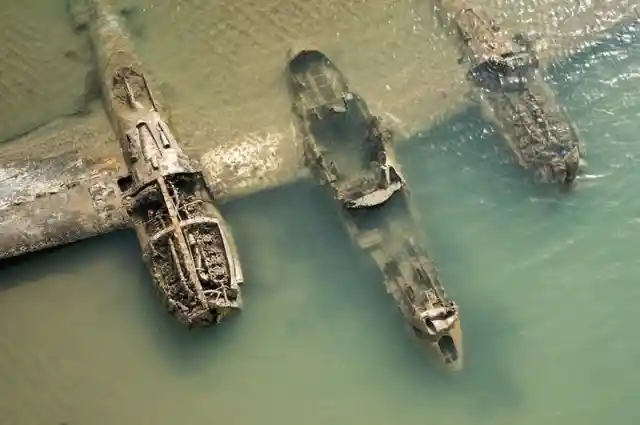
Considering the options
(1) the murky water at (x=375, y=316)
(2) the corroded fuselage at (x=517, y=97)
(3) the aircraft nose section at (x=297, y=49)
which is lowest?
(1) the murky water at (x=375, y=316)

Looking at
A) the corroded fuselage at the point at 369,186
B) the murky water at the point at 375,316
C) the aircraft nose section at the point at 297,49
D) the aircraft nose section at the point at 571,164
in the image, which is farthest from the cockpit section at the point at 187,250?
the aircraft nose section at the point at 571,164

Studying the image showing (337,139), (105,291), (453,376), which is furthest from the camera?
(337,139)

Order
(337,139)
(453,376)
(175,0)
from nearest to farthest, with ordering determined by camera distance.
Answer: (453,376) → (337,139) → (175,0)

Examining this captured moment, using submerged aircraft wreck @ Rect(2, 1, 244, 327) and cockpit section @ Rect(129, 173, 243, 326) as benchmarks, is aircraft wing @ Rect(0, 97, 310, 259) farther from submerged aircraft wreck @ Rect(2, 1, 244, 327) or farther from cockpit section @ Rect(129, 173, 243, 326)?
cockpit section @ Rect(129, 173, 243, 326)

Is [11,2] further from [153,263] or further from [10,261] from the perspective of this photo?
[153,263]

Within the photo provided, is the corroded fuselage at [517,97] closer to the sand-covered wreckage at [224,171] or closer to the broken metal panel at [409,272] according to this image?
the sand-covered wreckage at [224,171]

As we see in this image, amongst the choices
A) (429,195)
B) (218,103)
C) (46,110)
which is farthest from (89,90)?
(429,195)

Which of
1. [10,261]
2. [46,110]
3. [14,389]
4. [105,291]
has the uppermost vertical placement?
[46,110]

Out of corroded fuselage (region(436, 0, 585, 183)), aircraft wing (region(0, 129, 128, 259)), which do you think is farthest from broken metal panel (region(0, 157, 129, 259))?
corroded fuselage (region(436, 0, 585, 183))

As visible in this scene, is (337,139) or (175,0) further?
(175,0)
